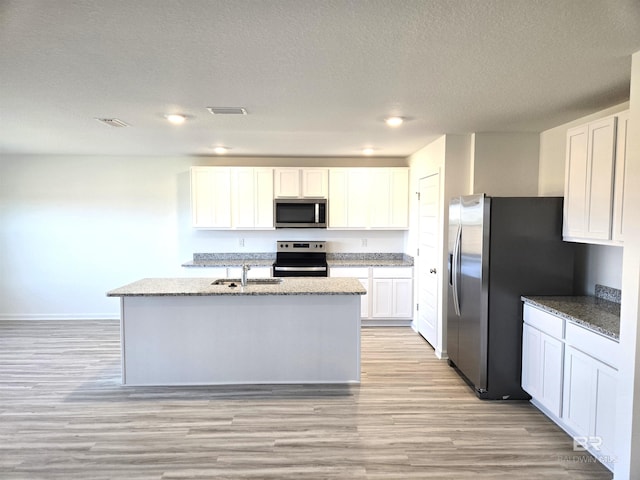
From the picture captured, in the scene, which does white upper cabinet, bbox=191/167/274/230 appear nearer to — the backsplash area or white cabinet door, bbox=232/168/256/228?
white cabinet door, bbox=232/168/256/228

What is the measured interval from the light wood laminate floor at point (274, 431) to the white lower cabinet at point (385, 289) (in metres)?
1.47

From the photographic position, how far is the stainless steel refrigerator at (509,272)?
313cm

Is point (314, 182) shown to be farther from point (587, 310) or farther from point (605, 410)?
point (605, 410)

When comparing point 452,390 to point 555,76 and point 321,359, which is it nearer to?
point 321,359

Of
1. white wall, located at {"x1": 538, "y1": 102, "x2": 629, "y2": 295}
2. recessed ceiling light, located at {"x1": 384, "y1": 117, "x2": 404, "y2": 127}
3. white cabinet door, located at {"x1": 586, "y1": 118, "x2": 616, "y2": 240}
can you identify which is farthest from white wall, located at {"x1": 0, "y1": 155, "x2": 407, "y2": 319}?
white cabinet door, located at {"x1": 586, "y1": 118, "x2": 616, "y2": 240}

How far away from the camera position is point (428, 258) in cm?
470

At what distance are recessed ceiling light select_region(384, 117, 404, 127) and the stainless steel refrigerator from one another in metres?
1.02

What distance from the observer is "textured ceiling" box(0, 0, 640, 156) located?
1693 mm

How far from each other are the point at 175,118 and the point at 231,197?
212cm

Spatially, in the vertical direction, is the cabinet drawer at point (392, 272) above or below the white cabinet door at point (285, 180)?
below

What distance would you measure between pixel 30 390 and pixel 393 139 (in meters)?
4.41

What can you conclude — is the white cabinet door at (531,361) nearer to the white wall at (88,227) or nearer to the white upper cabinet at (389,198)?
the white upper cabinet at (389,198)

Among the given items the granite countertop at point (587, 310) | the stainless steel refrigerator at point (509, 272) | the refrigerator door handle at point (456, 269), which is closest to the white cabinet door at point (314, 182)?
the refrigerator door handle at point (456, 269)

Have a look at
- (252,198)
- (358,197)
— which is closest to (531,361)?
(358,197)
